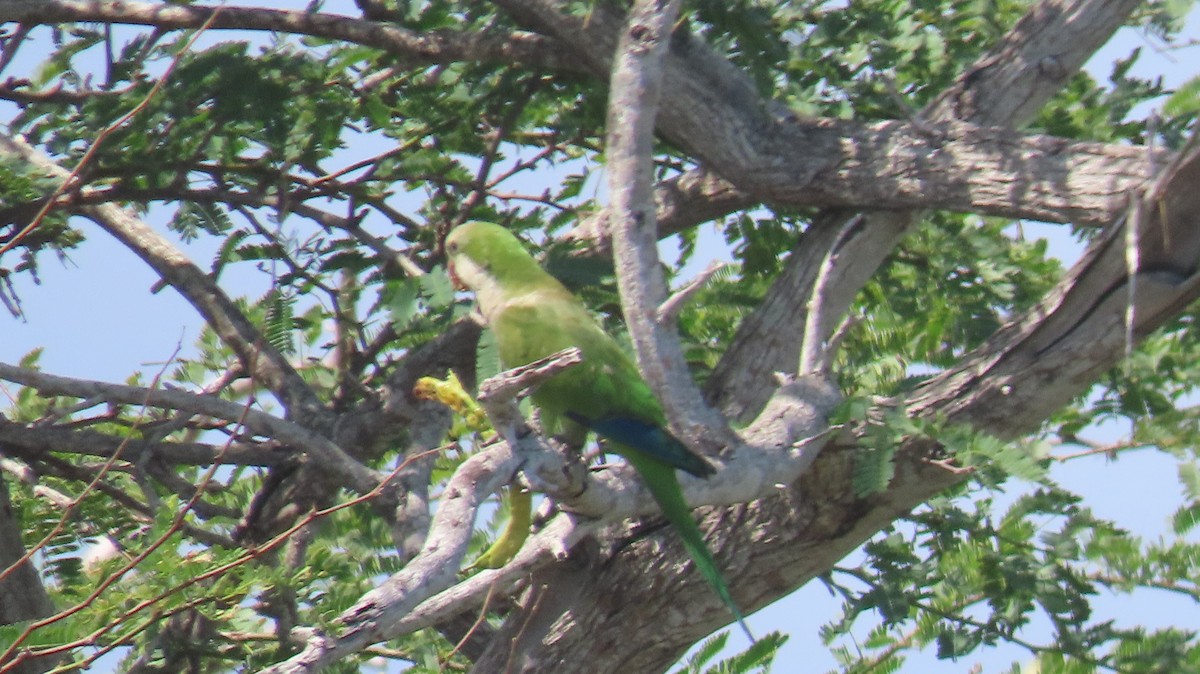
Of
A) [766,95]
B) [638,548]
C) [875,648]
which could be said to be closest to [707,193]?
[766,95]

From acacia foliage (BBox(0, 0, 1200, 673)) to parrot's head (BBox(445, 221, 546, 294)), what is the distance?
4.5 inches

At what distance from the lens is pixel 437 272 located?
4.30m

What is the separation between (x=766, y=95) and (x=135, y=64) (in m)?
2.22

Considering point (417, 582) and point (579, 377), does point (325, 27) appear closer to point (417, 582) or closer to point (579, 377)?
point (579, 377)

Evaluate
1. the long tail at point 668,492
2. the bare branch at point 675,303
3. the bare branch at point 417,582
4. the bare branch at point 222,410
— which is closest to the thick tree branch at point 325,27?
the bare branch at point 222,410

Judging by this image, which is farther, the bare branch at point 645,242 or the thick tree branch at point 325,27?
the thick tree branch at point 325,27

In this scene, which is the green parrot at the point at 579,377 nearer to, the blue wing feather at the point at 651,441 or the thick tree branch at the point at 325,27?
the blue wing feather at the point at 651,441

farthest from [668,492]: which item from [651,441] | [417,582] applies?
[417,582]

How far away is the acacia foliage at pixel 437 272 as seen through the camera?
417 centimetres

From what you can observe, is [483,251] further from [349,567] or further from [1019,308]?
[1019,308]

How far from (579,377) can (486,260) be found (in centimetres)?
68

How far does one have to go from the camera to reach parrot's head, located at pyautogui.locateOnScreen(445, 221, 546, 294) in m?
3.97

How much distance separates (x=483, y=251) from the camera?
Result: 407 centimetres

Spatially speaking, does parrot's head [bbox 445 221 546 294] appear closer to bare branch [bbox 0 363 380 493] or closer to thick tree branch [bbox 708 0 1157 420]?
bare branch [bbox 0 363 380 493]
